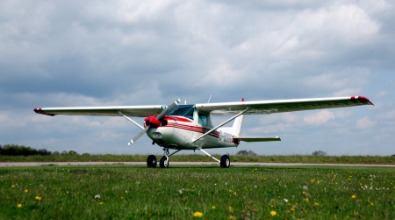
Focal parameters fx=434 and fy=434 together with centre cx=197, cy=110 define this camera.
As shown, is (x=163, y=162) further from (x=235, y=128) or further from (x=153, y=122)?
(x=235, y=128)

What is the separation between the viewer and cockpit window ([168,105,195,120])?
70.2 ft

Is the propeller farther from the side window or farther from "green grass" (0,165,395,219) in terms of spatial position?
"green grass" (0,165,395,219)

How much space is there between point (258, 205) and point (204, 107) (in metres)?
16.7

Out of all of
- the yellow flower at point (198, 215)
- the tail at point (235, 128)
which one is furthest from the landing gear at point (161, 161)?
the yellow flower at point (198, 215)

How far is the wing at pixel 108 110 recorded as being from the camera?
24.6 m

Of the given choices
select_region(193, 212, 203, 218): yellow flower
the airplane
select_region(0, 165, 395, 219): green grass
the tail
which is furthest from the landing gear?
select_region(193, 212, 203, 218): yellow flower

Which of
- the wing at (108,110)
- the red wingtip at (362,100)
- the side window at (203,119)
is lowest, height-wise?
the side window at (203,119)

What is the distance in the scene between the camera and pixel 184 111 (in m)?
21.8

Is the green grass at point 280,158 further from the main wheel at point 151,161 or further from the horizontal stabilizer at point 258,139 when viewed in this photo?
the main wheel at point 151,161

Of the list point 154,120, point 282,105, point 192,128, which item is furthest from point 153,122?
point 282,105

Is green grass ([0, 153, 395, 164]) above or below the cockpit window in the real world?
below

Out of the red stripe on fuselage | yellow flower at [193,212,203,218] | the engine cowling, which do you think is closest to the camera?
yellow flower at [193,212,203,218]

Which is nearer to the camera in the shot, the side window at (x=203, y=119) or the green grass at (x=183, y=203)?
the green grass at (x=183, y=203)

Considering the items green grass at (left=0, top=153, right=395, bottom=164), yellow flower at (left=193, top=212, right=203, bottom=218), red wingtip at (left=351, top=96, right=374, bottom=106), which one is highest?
red wingtip at (left=351, top=96, right=374, bottom=106)
